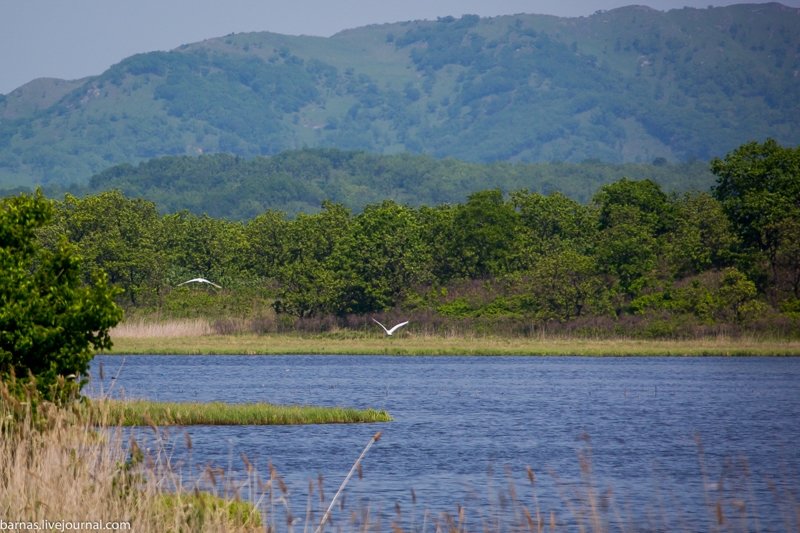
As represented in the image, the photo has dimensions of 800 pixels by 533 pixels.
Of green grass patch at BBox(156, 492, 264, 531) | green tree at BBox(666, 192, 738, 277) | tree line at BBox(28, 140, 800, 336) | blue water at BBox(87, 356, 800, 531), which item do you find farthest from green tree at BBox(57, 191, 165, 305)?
green grass patch at BBox(156, 492, 264, 531)

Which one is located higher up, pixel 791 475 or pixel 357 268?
pixel 357 268

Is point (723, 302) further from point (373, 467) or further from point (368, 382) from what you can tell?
point (373, 467)

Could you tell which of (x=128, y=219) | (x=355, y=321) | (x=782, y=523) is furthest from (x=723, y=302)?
(x=782, y=523)

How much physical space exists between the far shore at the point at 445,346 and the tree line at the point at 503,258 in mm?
2874

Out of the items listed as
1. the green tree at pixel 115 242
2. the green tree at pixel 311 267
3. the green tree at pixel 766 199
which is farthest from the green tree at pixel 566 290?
the green tree at pixel 115 242

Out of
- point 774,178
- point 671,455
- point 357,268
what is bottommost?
point 671,455

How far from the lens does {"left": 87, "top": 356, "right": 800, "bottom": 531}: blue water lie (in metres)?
26.4

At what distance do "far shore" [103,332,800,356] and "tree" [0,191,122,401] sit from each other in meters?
49.5

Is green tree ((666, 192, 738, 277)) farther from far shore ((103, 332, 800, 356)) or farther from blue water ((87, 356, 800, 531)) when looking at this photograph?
blue water ((87, 356, 800, 531))

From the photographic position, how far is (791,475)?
3225 centimetres

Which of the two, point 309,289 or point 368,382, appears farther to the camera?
point 309,289

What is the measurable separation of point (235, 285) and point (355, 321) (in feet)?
44.8

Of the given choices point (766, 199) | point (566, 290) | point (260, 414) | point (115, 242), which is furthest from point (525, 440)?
point (115, 242)

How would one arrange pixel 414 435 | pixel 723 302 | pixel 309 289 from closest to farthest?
pixel 414 435 < pixel 723 302 < pixel 309 289
